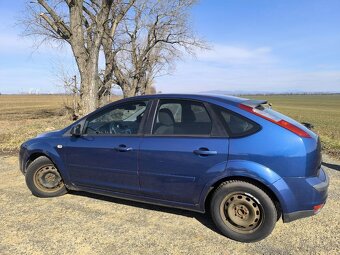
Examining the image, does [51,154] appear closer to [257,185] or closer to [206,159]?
[206,159]

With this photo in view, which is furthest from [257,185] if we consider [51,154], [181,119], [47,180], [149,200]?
[47,180]

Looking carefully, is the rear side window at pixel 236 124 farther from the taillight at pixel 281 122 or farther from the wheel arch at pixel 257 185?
the wheel arch at pixel 257 185

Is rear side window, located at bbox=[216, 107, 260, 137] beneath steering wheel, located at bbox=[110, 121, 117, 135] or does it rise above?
above

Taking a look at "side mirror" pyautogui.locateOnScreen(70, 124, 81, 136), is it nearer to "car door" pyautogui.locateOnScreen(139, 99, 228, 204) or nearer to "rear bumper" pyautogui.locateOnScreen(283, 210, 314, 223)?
"car door" pyautogui.locateOnScreen(139, 99, 228, 204)

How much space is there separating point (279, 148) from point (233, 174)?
1.81 feet

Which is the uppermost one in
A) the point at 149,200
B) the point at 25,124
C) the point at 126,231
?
the point at 149,200

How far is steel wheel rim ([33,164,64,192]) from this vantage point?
5.21 meters

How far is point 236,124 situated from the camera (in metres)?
3.76

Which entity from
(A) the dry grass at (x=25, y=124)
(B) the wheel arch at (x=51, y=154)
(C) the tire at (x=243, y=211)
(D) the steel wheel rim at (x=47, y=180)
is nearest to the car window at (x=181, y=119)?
(C) the tire at (x=243, y=211)

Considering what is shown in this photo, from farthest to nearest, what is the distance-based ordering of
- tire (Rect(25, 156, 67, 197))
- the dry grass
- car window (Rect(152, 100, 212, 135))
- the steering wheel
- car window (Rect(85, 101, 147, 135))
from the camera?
the dry grass < tire (Rect(25, 156, 67, 197)) < the steering wheel < car window (Rect(85, 101, 147, 135)) < car window (Rect(152, 100, 212, 135))

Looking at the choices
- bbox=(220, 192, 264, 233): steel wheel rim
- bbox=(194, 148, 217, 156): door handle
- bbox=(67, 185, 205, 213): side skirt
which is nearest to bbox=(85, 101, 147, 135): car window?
bbox=(67, 185, 205, 213): side skirt

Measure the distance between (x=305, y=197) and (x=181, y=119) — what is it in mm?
1648

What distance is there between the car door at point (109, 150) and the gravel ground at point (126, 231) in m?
0.41

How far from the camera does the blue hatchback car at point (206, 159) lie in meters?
3.52
